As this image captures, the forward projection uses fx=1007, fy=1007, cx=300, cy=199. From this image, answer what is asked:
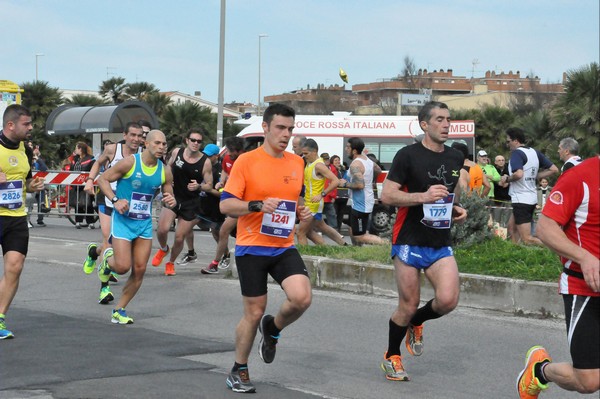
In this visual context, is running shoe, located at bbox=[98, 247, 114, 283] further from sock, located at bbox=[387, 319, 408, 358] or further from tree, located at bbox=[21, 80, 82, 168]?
tree, located at bbox=[21, 80, 82, 168]

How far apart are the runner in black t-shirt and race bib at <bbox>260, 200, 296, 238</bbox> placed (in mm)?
781

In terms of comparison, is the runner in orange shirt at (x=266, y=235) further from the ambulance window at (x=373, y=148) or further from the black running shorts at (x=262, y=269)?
the ambulance window at (x=373, y=148)

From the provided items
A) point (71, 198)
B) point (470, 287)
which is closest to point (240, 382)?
point (470, 287)

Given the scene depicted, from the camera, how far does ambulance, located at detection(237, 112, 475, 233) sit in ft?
95.1

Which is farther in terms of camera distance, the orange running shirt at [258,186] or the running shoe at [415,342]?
the running shoe at [415,342]

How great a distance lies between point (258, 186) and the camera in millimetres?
7082

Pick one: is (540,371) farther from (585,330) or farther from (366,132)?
(366,132)

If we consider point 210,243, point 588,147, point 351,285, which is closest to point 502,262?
point 351,285

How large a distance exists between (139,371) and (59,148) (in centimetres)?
4237

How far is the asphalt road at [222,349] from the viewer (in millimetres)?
7043

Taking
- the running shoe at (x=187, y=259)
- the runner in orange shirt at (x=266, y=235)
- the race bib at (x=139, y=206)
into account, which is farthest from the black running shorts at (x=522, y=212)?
the runner in orange shirt at (x=266, y=235)

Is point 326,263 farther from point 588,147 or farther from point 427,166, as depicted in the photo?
point 588,147

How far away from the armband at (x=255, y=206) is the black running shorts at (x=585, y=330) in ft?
7.74

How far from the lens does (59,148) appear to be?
159 ft
